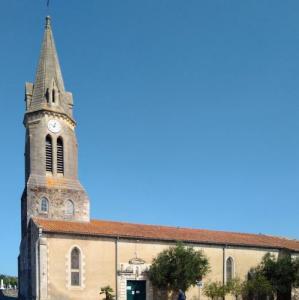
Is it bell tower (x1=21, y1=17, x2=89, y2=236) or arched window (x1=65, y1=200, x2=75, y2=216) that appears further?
arched window (x1=65, y1=200, x2=75, y2=216)

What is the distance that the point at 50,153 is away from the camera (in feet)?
138

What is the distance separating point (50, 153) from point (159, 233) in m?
11.7

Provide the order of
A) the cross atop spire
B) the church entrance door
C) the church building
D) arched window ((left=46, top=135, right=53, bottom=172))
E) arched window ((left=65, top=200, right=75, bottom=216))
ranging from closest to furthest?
the church building → the church entrance door → arched window ((left=65, top=200, right=75, bottom=216)) → arched window ((left=46, top=135, right=53, bottom=172)) → the cross atop spire

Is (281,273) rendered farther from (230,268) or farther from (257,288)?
(230,268)

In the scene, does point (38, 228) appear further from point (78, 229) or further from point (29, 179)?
point (29, 179)

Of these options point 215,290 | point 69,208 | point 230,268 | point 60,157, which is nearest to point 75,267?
point 69,208

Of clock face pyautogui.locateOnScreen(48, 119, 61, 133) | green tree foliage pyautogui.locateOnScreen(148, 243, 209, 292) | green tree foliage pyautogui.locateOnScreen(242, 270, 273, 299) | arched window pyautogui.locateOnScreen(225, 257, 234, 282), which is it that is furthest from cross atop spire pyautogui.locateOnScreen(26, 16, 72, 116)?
green tree foliage pyautogui.locateOnScreen(242, 270, 273, 299)

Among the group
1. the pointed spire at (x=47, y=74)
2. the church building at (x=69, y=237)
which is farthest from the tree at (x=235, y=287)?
the pointed spire at (x=47, y=74)

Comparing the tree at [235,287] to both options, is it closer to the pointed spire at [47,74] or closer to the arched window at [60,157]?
the arched window at [60,157]

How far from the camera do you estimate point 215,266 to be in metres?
43.5

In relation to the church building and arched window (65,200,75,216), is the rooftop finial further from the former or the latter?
arched window (65,200,75,216)

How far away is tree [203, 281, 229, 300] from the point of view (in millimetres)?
41031

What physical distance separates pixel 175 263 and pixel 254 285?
29.0 feet

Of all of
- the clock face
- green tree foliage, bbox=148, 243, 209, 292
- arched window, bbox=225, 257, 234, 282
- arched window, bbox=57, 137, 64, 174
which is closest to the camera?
green tree foliage, bbox=148, 243, 209, 292
